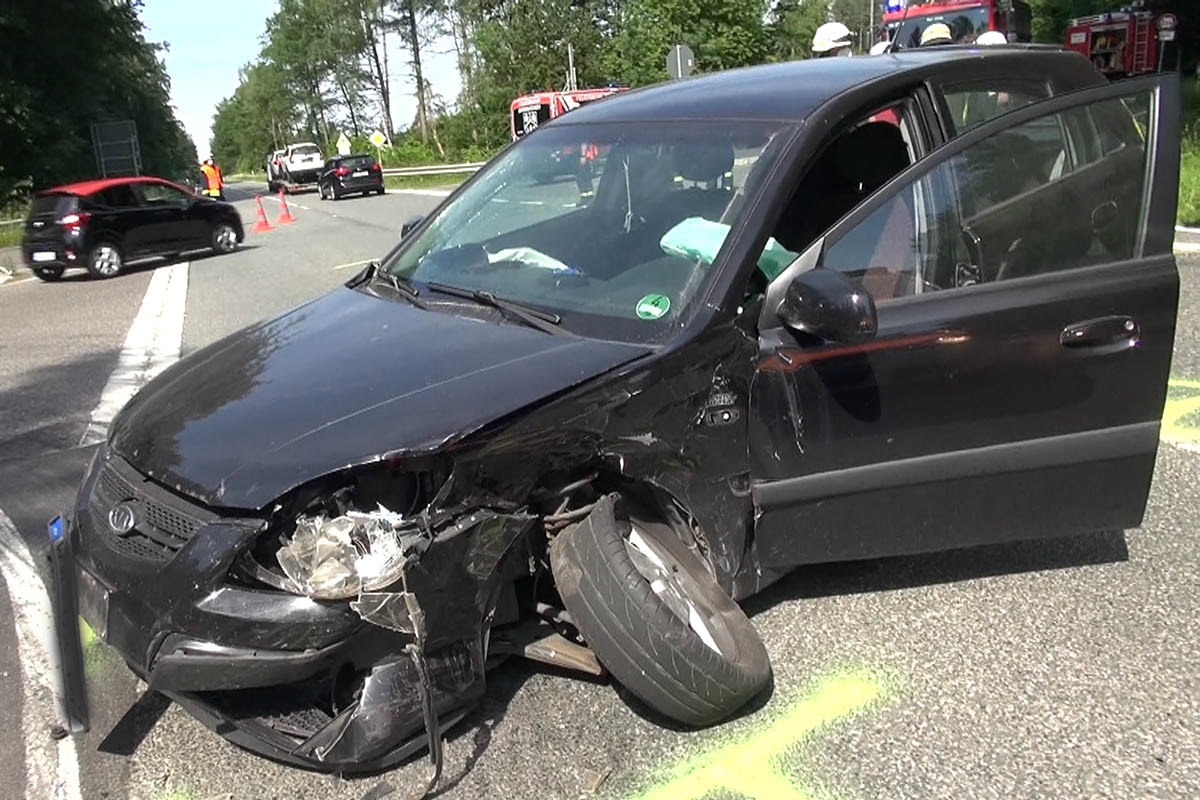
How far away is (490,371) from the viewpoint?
2816 mm

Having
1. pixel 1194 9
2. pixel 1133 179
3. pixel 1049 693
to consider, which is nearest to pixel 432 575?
pixel 1049 693

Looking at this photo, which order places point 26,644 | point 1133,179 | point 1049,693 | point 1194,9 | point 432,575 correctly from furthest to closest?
point 1194,9 → point 26,644 → point 1133,179 → point 1049,693 → point 432,575

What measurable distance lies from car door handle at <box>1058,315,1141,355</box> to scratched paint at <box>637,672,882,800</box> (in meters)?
1.25

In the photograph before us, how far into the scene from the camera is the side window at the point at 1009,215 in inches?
130

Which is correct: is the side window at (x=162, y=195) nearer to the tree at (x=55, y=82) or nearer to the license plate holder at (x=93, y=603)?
the tree at (x=55, y=82)

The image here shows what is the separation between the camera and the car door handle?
3.27 metres

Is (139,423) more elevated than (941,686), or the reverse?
(139,423)

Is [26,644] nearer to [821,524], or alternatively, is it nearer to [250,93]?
[821,524]

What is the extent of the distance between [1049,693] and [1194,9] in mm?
31927

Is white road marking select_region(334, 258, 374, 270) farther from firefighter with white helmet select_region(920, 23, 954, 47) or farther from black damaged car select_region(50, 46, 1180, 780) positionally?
black damaged car select_region(50, 46, 1180, 780)

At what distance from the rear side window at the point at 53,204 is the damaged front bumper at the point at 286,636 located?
611 inches

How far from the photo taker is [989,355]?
3227 millimetres

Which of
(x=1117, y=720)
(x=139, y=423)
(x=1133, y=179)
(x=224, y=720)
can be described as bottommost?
(x=1117, y=720)

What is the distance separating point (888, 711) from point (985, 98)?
7.24 ft
